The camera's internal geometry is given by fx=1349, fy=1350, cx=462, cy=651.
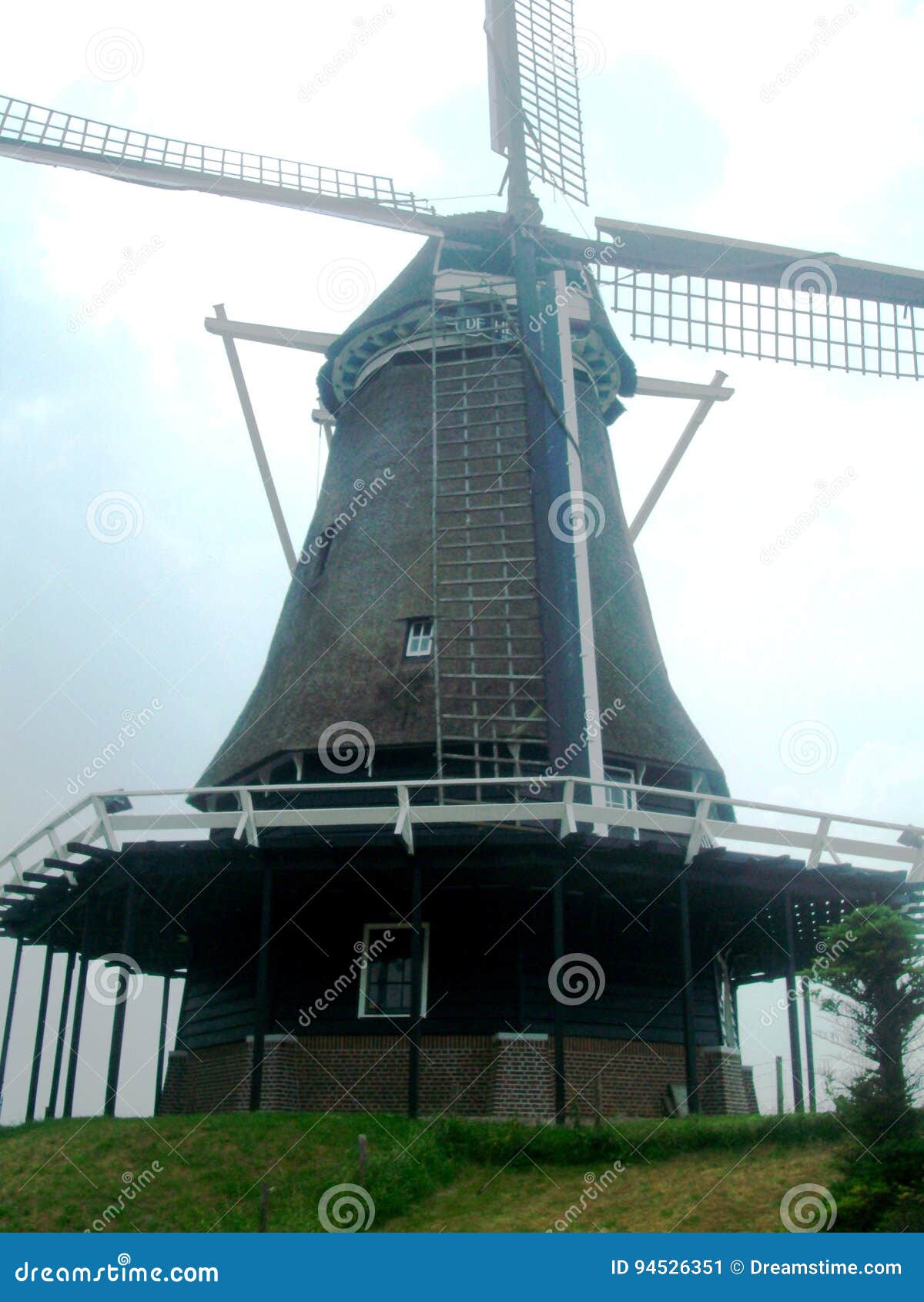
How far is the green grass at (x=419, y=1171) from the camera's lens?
40.8 feet

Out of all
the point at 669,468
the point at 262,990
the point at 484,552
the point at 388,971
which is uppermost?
the point at 669,468

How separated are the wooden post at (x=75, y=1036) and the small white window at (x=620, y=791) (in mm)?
7200

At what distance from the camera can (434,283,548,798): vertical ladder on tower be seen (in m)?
17.0

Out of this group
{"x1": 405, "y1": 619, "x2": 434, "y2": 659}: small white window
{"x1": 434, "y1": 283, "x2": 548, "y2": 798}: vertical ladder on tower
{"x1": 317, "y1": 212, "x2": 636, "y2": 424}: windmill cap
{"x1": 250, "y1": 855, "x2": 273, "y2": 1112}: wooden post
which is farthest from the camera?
{"x1": 317, "y1": 212, "x2": 636, "y2": 424}: windmill cap

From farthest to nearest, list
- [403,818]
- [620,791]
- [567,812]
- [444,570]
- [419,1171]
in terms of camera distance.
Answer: [444,570] < [620,791] < [403,818] < [567,812] < [419,1171]

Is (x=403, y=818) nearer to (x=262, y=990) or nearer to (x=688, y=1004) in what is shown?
(x=262, y=990)

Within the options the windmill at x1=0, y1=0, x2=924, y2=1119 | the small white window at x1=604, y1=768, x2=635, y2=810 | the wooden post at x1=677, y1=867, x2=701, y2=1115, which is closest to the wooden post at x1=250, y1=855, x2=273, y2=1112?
the windmill at x1=0, y1=0, x2=924, y2=1119

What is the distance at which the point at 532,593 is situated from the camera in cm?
1777

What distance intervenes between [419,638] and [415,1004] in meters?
5.27

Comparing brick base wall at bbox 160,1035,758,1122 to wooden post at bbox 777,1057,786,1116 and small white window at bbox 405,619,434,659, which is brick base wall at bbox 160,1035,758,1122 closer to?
wooden post at bbox 777,1057,786,1116

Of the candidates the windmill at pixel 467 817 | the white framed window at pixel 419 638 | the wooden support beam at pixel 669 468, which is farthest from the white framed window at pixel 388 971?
the wooden support beam at pixel 669 468

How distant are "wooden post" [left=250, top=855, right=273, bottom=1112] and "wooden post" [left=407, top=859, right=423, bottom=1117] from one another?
1718 mm

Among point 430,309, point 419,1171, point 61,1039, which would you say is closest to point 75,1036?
point 61,1039

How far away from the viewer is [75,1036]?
58.0 feet
